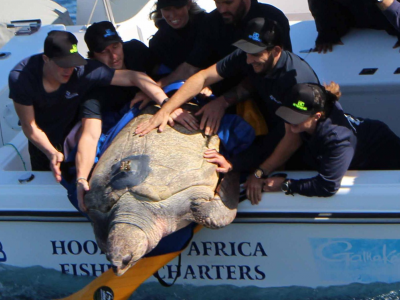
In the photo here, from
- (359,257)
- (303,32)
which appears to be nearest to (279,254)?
(359,257)

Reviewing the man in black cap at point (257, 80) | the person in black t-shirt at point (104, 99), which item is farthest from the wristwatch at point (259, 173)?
the person in black t-shirt at point (104, 99)

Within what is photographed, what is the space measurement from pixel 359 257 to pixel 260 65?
1.11 metres

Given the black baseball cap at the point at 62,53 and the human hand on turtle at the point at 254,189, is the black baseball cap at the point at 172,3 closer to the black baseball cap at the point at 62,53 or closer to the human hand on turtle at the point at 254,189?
the black baseball cap at the point at 62,53

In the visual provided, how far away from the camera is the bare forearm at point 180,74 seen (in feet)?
11.1

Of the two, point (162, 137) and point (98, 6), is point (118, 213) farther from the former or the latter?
point (98, 6)

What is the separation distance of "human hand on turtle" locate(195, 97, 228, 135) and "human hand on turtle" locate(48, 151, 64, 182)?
2.49 ft

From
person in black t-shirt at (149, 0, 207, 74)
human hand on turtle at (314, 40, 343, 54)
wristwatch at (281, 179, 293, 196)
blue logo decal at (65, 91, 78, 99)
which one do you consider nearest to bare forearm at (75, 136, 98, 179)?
blue logo decal at (65, 91, 78, 99)

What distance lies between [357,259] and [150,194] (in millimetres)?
1158

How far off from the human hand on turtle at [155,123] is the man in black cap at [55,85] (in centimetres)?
14

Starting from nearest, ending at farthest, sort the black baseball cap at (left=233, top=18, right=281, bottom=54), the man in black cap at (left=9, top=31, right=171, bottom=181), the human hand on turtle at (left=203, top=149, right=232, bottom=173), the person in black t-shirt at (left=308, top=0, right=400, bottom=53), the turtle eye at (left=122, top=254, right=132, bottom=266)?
the turtle eye at (left=122, top=254, right=132, bottom=266), the black baseball cap at (left=233, top=18, right=281, bottom=54), the human hand on turtle at (left=203, top=149, right=232, bottom=173), the man in black cap at (left=9, top=31, right=171, bottom=181), the person in black t-shirt at (left=308, top=0, right=400, bottom=53)

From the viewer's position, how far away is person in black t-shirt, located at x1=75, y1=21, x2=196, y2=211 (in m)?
3.04

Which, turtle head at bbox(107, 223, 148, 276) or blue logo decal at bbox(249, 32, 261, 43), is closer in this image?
turtle head at bbox(107, 223, 148, 276)

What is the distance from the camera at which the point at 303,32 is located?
15.4 feet

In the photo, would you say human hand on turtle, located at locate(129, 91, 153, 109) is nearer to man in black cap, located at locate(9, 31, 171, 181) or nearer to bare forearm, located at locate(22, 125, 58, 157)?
man in black cap, located at locate(9, 31, 171, 181)
